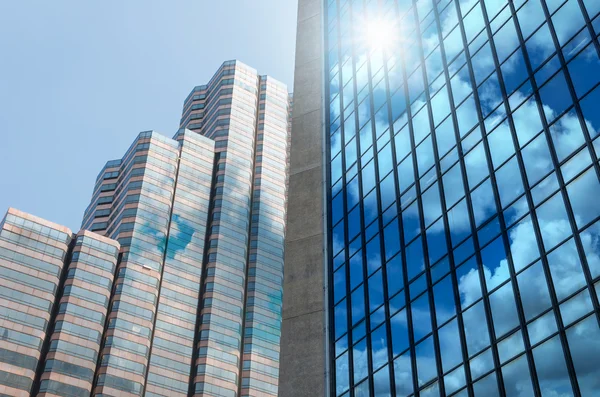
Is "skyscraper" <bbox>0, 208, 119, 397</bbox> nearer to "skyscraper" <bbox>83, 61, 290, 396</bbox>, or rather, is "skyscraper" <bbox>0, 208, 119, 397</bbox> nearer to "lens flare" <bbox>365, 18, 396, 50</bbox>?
"skyscraper" <bbox>83, 61, 290, 396</bbox>

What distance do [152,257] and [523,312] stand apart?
416 ft

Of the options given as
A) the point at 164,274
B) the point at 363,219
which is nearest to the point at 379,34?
the point at 363,219

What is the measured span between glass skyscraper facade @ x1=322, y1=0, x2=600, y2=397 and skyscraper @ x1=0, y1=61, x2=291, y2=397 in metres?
92.2

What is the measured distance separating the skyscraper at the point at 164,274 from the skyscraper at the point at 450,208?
8897 cm

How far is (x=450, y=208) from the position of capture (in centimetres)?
3341

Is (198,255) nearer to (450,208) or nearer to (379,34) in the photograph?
(379,34)

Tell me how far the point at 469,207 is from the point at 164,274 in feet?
399

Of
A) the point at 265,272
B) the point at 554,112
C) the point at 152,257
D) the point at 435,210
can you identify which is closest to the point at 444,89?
the point at 435,210

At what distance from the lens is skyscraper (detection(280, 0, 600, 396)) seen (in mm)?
26156

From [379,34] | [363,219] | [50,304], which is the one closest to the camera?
[363,219]

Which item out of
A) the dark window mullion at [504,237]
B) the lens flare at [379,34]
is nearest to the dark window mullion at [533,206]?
the dark window mullion at [504,237]

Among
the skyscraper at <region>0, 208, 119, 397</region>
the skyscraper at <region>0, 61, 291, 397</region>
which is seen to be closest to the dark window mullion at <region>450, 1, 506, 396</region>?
the skyscraper at <region>0, 208, 119, 397</region>

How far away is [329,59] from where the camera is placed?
51094mm

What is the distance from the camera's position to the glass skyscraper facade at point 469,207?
2586cm
